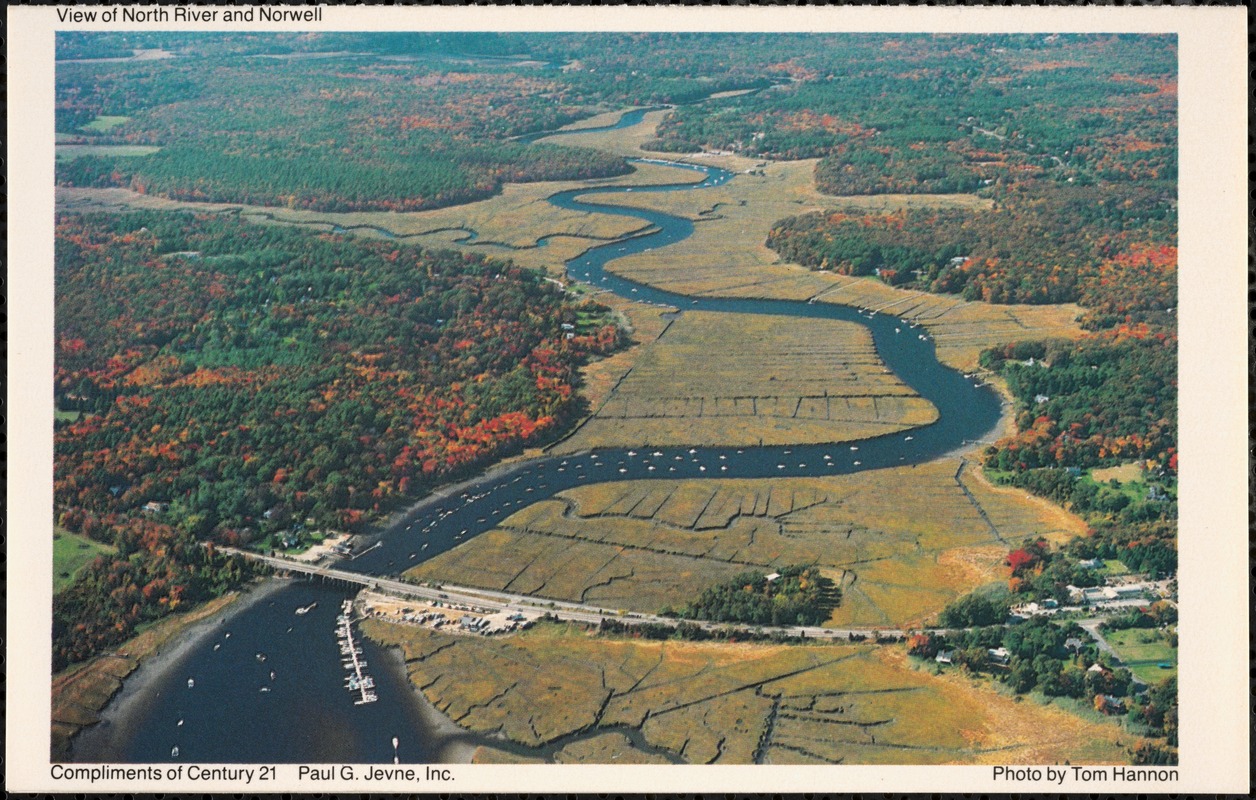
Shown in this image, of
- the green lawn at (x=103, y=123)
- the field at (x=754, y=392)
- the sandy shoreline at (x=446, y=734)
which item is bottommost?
the sandy shoreline at (x=446, y=734)

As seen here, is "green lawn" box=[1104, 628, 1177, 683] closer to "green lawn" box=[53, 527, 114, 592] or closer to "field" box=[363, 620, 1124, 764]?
"field" box=[363, 620, 1124, 764]

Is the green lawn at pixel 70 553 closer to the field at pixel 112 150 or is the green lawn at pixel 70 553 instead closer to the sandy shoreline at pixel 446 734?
the sandy shoreline at pixel 446 734

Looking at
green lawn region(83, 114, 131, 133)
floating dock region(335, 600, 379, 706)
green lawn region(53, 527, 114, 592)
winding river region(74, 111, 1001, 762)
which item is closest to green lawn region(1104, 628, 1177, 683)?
winding river region(74, 111, 1001, 762)

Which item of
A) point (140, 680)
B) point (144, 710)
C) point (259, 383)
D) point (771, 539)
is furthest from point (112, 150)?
point (771, 539)

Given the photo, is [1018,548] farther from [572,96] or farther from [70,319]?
[572,96]

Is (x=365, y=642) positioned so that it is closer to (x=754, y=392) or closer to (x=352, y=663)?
(x=352, y=663)

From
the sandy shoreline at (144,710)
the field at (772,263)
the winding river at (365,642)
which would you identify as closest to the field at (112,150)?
the field at (772,263)

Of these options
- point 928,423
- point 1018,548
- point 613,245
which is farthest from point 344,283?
point 1018,548
